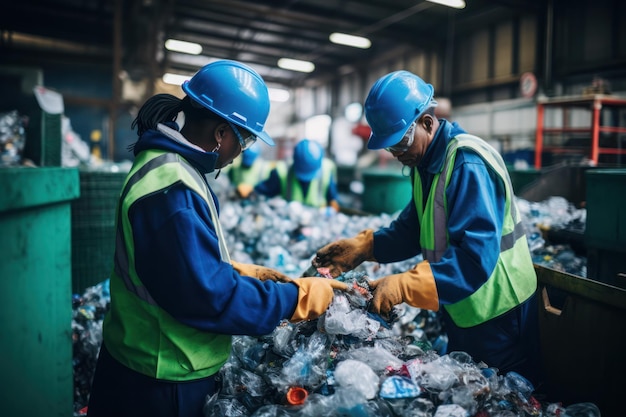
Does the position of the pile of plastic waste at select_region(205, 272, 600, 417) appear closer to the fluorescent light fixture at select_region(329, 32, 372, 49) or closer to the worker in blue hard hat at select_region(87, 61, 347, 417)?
the worker in blue hard hat at select_region(87, 61, 347, 417)

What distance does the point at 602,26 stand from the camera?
8.49m

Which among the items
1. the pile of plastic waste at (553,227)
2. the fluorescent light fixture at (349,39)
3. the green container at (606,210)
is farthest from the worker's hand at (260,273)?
the fluorescent light fixture at (349,39)

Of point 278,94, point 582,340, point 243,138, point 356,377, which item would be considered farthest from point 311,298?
point 278,94

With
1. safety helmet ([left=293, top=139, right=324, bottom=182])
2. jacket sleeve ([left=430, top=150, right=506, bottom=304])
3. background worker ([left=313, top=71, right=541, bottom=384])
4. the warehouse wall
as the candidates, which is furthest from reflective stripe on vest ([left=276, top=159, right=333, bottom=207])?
the warehouse wall

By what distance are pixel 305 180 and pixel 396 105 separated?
345 cm

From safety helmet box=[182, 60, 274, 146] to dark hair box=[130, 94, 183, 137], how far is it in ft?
0.27

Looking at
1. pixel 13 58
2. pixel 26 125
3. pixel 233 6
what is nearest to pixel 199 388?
pixel 26 125

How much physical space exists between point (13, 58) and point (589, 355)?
13.7m

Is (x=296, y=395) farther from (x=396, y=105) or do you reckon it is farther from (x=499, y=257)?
(x=396, y=105)

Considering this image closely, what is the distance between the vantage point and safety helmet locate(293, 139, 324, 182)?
202 inches

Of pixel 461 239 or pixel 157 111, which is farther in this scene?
pixel 461 239

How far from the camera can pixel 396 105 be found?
1.91 meters

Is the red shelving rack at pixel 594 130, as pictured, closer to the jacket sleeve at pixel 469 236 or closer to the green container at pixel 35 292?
the jacket sleeve at pixel 469 236

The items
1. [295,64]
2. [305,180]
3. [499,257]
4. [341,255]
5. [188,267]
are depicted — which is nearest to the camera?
[188,267]
